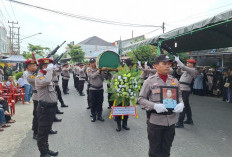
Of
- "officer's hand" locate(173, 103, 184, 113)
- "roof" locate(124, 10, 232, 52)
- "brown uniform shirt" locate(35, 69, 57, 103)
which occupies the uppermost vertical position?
"roof" locate(124, 10, 232, 52)

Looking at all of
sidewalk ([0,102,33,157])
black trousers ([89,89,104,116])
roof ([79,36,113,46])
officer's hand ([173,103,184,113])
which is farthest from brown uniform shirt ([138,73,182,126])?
roof ([79,36,113,46])

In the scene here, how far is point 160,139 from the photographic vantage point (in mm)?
2582

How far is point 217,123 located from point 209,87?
6.03 meters

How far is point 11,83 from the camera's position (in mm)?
7793

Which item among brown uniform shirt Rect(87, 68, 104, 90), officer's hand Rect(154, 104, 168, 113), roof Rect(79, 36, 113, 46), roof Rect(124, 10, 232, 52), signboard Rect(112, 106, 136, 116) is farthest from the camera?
roof Rect(79, 36, 113, 46)

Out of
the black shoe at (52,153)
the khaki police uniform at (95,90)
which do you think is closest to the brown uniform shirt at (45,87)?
the black shoe at (52,153)

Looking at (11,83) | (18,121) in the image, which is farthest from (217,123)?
(11,83)

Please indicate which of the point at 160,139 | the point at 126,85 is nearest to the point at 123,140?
the point at 126,85

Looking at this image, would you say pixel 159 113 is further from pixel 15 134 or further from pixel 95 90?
pixel 15 134

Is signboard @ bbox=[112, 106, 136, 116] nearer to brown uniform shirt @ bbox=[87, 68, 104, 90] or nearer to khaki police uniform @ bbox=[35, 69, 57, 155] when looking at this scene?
brown uniform shirt @ bbox=[87, 68, 104, 90]

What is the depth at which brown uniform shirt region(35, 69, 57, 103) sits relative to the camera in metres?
3.27

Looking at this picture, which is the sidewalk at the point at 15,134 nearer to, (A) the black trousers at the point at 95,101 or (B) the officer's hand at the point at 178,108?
(A) the black trousers at the point at 95,101

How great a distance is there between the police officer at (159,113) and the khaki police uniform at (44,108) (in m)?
1.83

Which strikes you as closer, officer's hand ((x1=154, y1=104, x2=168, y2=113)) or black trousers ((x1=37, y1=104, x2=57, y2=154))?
officer's hand ((x1=154, y1=104, x2=168, y2=113))
